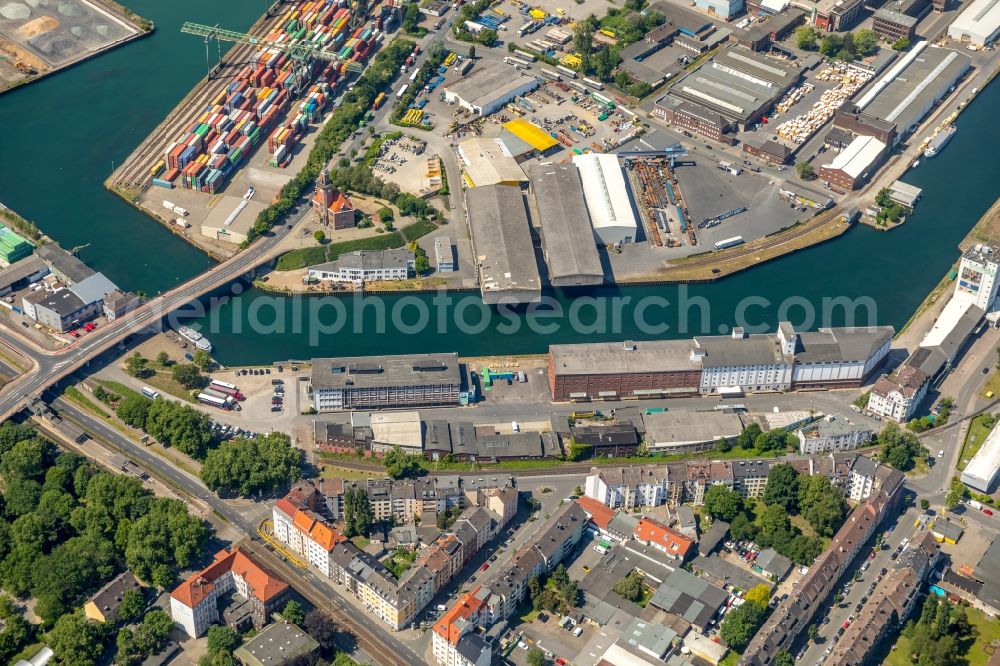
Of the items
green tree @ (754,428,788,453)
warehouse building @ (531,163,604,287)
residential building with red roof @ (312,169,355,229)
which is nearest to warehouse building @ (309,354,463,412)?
warehouse building @ (531,163,604,287)

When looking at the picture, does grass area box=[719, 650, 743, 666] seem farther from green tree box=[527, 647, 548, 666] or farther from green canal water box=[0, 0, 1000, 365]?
green canal water box=[0, 0, 1000, 365]

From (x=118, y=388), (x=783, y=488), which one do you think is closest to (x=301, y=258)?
(x=118, y=388)

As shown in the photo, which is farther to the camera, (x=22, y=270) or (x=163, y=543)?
(x=22, y=270)

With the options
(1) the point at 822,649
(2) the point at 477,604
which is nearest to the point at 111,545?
(2) the point at 477,604

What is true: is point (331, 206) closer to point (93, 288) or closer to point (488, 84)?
point (93, 288)

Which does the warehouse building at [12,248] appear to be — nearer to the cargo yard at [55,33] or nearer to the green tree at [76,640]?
the cargo yard at [55,33]
